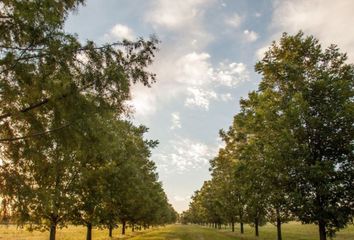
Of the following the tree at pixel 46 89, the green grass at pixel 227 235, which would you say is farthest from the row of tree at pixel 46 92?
the green grass at pixel 227 235

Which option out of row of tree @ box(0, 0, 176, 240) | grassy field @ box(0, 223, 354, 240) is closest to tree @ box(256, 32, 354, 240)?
row of tree @ box(0, 0, 176, 240)

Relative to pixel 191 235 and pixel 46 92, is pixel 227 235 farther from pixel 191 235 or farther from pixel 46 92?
pixel 46 92

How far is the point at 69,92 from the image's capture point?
32.1ft

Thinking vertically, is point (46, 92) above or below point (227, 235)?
above

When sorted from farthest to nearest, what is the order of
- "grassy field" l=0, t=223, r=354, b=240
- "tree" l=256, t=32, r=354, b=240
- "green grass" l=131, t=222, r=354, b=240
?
"grassy field" l=0, t=223, r=354, b=240, "green grass" l=131, t=222, r=354, b=240, "tree" l=256, t=32, r=354, b=240

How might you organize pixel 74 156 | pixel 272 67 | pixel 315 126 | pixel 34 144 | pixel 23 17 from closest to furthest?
pixel 23 17
pixel 34 144
pixel 315 126
pixel 74 156
pixel 272 67

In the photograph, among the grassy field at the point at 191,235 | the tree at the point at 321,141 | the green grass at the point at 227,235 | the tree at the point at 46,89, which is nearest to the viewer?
the tree at the point at 46,89

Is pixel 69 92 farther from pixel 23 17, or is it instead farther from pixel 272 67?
pixel 272 67

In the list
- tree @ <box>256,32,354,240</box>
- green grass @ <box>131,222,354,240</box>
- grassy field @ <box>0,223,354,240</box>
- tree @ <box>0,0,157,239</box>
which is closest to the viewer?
tree @ <box>0,0,157,239</box>

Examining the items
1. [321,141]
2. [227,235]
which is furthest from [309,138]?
[227,235]

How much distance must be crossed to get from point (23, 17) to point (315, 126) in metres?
15.9

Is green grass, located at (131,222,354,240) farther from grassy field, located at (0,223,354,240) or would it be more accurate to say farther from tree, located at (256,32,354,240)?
tree, located at (256,32,354,240)

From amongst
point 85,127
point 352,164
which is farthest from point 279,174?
point 85,127

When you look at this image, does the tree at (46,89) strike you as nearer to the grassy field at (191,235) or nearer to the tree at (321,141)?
the tree at (321,141)
